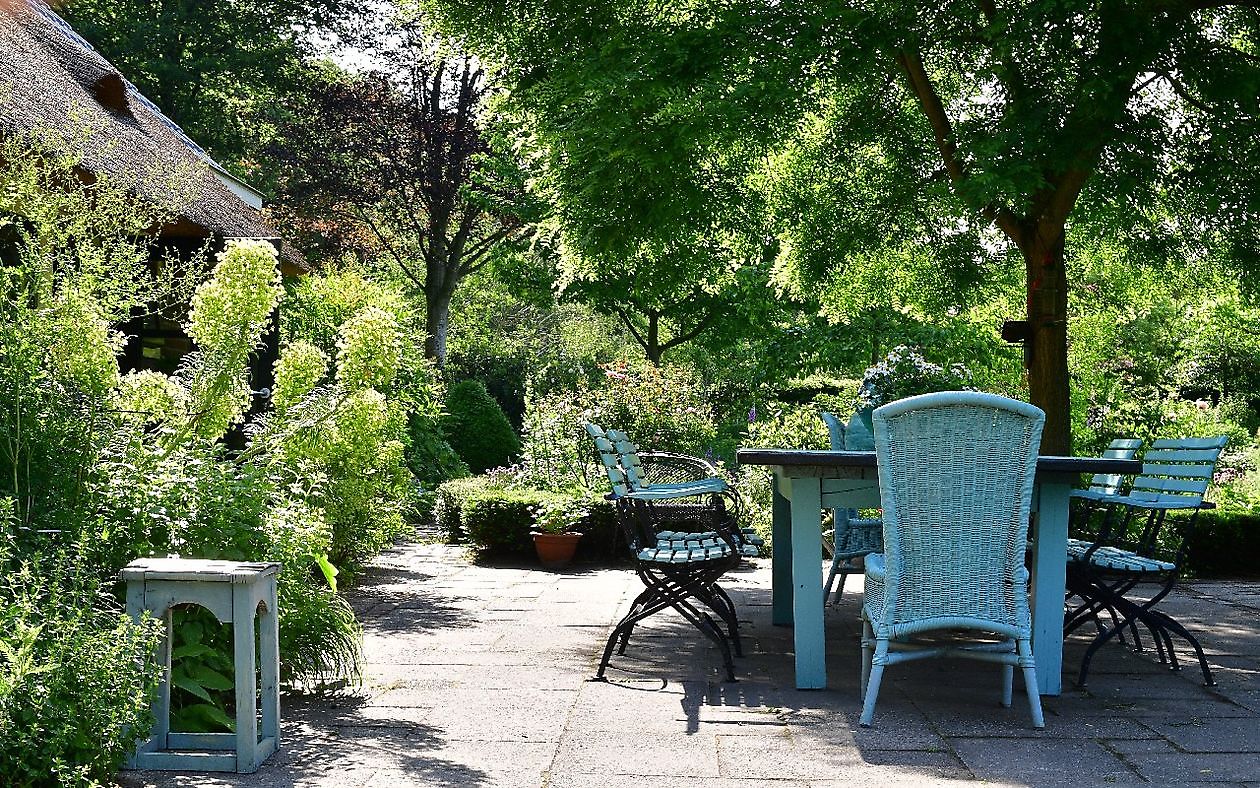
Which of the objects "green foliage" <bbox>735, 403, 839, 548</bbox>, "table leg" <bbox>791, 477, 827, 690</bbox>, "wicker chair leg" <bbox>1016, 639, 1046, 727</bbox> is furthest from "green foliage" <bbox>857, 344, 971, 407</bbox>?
"green foliage" <bbox>735, 403, 839, 548</bbox>

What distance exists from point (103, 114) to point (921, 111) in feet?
19.8

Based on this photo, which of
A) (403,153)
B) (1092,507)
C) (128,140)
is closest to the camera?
(1092,507)

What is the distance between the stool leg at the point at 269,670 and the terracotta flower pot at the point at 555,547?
19.2 feet

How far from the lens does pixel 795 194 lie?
31.4 feet

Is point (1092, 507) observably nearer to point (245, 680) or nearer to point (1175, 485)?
point (1175, 485)

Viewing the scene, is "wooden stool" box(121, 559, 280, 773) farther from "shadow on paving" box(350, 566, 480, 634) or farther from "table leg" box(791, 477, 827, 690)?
"shadow on paving" box(350, 566, 480, 634)

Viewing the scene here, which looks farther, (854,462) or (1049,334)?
(1049,334)

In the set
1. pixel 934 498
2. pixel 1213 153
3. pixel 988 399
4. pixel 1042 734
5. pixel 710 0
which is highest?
pixel 710 0

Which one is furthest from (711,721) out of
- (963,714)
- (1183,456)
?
(1183,456)

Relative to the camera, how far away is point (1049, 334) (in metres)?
8.66

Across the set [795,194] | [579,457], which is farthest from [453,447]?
[795,194]

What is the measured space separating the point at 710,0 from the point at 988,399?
4427mm

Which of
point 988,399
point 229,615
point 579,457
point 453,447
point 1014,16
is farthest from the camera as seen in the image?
point 453,447

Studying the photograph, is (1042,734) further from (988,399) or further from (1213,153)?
(1213,153)
